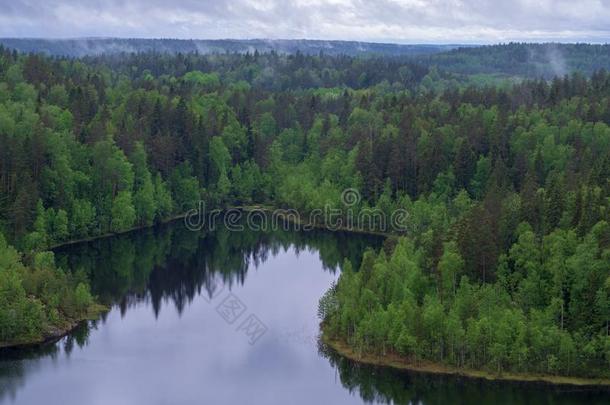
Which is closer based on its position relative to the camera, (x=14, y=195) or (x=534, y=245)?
(x=534, y=245)

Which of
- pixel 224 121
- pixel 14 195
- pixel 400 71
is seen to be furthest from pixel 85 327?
pixel 400 71

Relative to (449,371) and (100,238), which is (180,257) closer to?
(100,238)

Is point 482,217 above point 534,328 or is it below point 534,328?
above

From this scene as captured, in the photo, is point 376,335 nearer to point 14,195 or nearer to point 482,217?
point 482,217

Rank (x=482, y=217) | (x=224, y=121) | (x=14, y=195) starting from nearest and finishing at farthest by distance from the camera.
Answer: (x=482, y=217)
(x=14, y=195)
(x=224, y=121)

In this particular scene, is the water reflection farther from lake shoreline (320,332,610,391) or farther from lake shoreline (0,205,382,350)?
lake shoreline (320,332,610,391)
